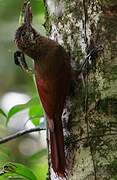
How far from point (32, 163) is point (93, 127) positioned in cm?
147

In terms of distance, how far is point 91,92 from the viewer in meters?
2.01

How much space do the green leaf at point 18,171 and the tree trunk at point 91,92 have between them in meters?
0.17

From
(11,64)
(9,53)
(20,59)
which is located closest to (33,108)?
(20,59)

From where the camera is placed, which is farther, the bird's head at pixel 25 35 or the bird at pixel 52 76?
the bird's head at pixel 25 35

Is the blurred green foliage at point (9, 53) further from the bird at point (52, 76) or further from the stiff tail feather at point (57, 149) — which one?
the stiff tail feather at point (57, 149)

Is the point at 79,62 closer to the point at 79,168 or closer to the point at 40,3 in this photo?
the point at 79,168

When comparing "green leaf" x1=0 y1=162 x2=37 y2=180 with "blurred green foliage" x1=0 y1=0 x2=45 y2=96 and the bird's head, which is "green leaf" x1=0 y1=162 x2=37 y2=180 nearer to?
the bird's head

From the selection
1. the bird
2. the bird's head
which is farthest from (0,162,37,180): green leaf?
the bird's head

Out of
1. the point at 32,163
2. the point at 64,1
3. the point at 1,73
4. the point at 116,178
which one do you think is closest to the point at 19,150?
the point at 1,73

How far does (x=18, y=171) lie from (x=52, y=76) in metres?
0.37

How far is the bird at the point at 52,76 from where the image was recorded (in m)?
1.98

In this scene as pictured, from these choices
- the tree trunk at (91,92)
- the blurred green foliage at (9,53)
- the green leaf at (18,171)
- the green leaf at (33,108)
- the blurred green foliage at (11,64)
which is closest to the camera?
the tree trunk at (91,92)

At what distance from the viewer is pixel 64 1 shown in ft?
7.35

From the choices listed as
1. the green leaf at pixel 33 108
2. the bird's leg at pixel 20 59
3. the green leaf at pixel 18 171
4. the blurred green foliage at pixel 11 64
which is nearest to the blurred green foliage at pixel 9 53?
the blurred green foliage at pixel 11 64
